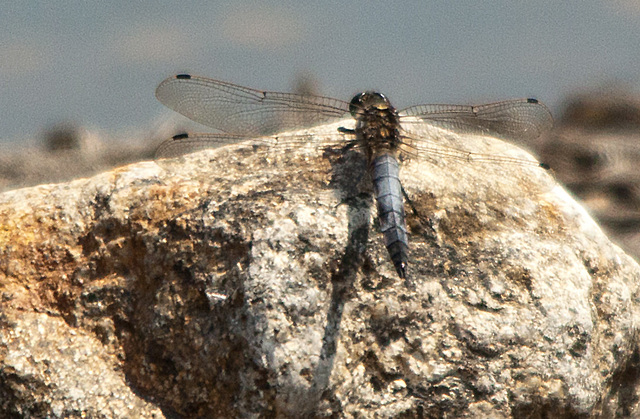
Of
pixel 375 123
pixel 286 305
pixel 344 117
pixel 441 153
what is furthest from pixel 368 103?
pixel 286 305

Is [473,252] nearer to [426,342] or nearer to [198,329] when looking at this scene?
[426,342]

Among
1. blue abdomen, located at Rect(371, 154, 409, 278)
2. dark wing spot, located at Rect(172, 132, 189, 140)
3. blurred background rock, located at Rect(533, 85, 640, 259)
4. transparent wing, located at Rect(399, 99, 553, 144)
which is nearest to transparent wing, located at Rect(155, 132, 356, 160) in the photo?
dark wing spot, located at Rect(172, 132, 189, 140)

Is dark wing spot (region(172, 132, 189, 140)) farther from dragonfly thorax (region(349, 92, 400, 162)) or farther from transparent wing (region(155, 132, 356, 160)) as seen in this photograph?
dragonfly thorax (region(349, 92, 400, 162))

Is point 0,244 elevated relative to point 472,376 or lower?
elevated

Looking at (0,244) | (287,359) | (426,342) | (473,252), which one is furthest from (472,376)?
(0,244)

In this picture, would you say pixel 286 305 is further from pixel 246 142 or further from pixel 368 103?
pixel 368 103

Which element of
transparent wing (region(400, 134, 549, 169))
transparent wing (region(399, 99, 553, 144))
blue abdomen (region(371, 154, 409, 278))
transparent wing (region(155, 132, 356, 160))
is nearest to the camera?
blue abdomen (region(371, 154, 409, 278))

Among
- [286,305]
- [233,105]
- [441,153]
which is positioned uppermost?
[233,105]
